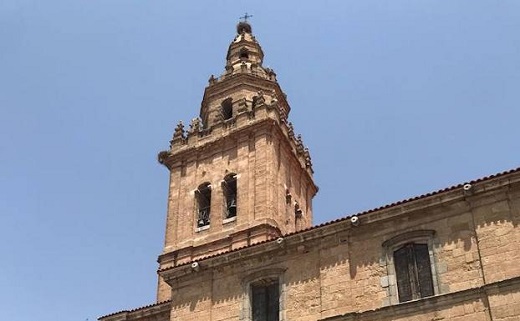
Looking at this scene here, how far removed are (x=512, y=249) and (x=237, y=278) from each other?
8424 millimetres

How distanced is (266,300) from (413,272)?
4.71 metres

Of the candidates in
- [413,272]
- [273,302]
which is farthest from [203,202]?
[413,272]

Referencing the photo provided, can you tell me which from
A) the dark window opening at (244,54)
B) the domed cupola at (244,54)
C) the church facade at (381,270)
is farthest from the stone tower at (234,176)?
the church facade at (381,270)

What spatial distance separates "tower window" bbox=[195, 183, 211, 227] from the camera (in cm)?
3509

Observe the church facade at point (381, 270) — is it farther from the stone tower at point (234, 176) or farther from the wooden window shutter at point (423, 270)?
the stone tower at point (234, 176)

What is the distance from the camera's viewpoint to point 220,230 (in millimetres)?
33688

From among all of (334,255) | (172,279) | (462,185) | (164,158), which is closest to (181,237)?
(164,158)

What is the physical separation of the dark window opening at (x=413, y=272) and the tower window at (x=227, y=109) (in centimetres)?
2048

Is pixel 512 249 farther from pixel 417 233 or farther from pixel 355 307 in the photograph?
pixel 355 307

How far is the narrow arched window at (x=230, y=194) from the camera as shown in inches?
1362

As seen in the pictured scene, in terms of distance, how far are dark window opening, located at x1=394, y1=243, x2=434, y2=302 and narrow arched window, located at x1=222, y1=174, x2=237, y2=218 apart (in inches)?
591

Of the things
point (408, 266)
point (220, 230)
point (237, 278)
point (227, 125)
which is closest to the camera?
point (408, 266)

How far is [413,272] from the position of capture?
19.9 meters

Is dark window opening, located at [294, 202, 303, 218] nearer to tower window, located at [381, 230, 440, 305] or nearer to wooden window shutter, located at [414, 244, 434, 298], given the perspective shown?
tower window, located at [381, 230, 440, 305]
